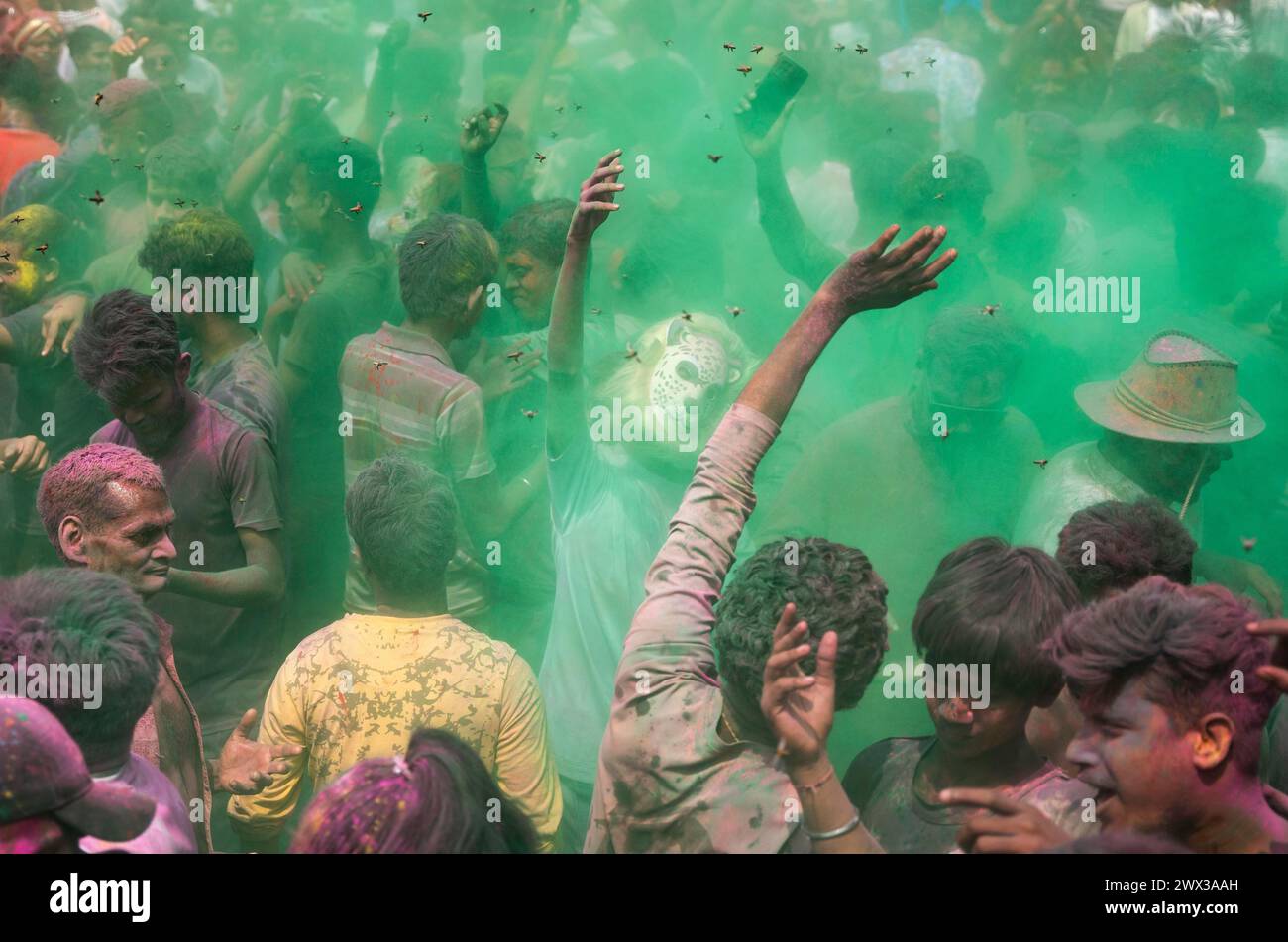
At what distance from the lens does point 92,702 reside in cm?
279

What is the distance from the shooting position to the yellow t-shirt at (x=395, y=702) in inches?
134

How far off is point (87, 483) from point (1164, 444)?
307cm

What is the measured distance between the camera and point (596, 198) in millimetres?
3682

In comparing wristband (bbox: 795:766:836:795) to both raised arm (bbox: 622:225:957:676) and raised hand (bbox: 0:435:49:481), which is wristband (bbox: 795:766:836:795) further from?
raised hand (bbox: 0:435:49:481)

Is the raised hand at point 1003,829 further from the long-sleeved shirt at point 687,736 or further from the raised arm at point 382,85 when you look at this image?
the raised arm at point 382,85

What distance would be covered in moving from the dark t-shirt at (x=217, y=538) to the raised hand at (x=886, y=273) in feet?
6.11

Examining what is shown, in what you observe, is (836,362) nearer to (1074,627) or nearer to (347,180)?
(347,180)

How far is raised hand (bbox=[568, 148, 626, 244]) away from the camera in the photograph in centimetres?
366

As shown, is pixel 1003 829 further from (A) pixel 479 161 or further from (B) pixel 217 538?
(A) pixel 479 161

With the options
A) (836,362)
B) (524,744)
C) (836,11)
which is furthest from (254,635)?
(836,11)

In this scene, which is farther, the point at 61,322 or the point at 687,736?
the point at 61,322

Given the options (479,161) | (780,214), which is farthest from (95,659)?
(780,214)

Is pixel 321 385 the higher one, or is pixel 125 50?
pixel 125 50

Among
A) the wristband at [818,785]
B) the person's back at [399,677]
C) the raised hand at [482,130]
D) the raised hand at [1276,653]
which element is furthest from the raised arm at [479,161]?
the raised hand at [1276,653]
